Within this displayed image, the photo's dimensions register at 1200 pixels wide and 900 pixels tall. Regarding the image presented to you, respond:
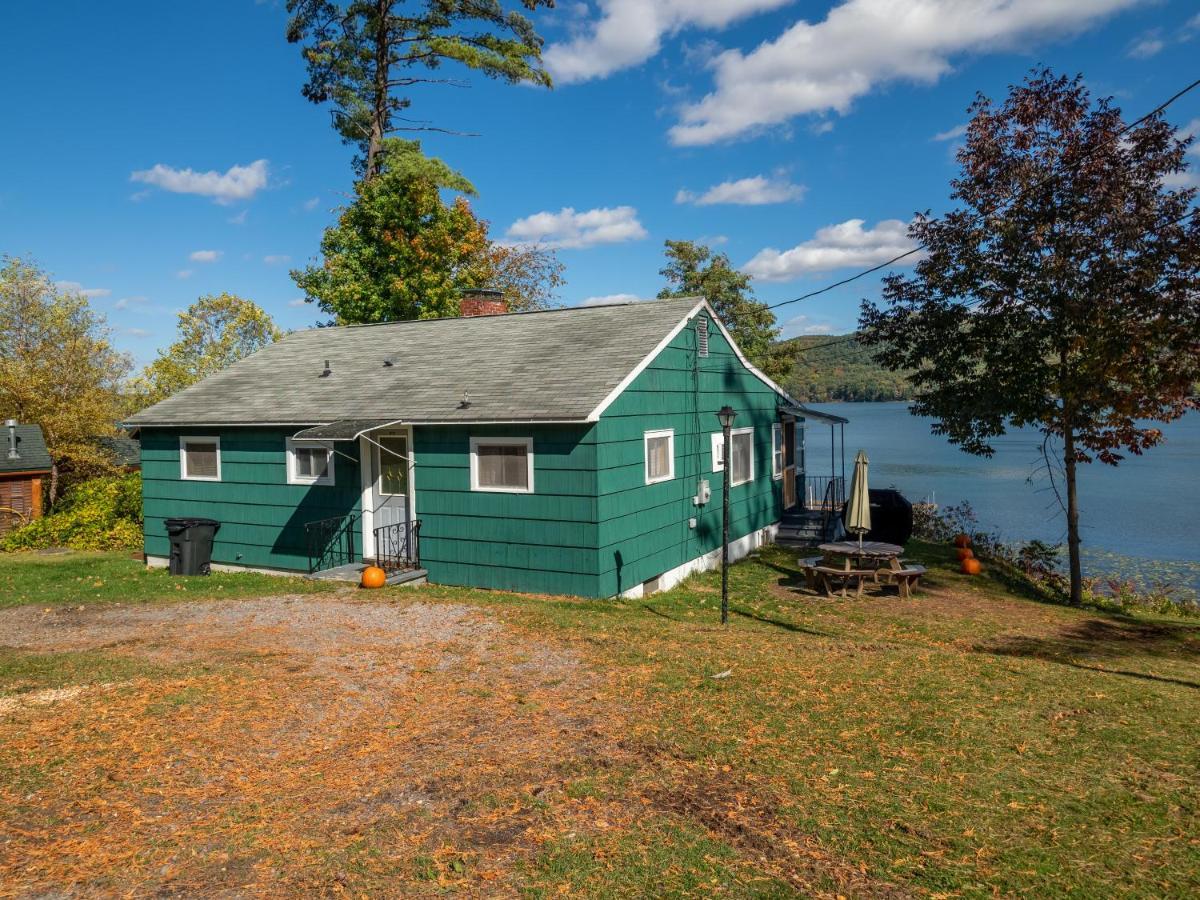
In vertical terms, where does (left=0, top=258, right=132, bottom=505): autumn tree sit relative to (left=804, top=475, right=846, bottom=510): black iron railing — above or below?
above

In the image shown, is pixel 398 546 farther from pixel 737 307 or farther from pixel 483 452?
pixel 737 307

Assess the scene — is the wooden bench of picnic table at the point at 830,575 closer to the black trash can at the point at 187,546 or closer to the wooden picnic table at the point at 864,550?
the wooden picnic table at the point at 864,550

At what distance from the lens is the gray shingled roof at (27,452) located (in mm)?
23016

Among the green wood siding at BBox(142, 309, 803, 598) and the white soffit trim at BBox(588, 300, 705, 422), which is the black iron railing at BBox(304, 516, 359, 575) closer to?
the green wood siding at BBox(142, 309, 803, 598)

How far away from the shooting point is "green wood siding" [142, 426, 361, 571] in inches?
573

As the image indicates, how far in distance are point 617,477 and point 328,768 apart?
7.20 metres

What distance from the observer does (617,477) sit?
12.4 metres

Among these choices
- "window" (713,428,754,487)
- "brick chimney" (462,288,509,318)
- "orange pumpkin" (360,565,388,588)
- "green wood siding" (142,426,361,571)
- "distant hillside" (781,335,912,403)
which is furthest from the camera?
"distant hillside" (781,335,912,403)

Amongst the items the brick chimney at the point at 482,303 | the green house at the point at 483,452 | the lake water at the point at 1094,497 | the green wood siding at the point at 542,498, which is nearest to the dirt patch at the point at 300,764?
the green wood siding at the point at 542,498

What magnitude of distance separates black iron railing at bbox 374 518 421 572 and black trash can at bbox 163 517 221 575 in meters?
4.07

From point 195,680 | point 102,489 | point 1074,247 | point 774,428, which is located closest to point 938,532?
point 774,428

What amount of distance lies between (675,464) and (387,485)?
554 centimetres

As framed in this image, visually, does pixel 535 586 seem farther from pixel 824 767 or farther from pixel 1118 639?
pixel 1118 639

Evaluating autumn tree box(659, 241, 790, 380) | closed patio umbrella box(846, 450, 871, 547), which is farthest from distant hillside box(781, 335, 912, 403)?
closed patio umbrella box(846, 450, 871, 547)
